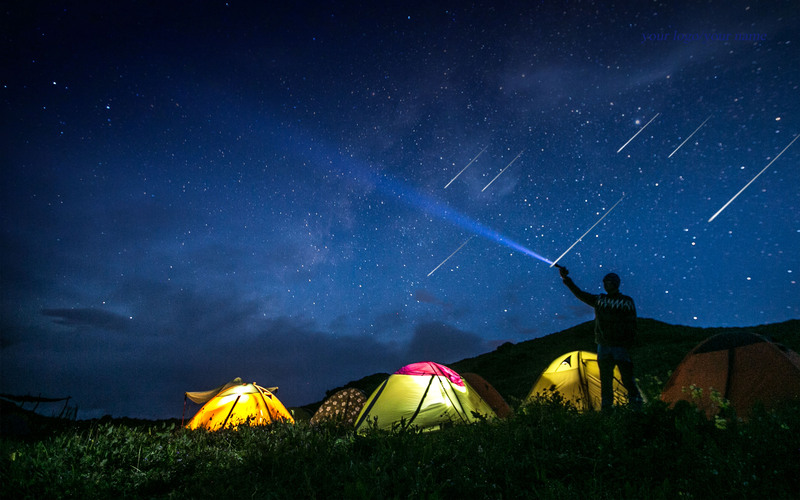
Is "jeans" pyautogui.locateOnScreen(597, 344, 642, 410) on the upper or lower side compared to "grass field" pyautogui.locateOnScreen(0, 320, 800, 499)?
upper

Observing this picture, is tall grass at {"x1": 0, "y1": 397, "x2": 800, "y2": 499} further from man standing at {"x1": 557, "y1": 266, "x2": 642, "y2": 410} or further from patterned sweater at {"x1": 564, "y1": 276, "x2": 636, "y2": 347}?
patterned sweater at {"x1": 564, "y1": 276, "x2": 636, "y2": 347}

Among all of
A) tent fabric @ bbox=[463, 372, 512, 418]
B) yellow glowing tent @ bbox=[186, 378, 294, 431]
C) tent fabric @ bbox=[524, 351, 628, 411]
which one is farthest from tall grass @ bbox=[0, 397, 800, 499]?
yellow glowing tent @ bbox=[186, 378, 294, 431]

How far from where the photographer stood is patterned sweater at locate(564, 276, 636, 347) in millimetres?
7117

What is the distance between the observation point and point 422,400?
29.6 ft

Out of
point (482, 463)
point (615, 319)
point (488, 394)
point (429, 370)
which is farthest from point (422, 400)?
point (482, 463)

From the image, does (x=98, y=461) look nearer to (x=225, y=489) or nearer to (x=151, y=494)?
(x=151, y=494)

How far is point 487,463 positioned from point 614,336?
4.54 metres

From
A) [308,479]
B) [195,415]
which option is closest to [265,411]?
[195,415]

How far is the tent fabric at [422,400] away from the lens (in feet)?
28.9

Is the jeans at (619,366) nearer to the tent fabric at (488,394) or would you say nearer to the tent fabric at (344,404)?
the tent fabric at (488,394)

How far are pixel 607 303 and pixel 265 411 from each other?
11896mm

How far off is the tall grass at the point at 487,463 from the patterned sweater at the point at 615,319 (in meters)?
2.10

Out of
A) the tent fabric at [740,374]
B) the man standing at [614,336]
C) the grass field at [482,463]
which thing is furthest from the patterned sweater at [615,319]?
the grass field at [482,463]

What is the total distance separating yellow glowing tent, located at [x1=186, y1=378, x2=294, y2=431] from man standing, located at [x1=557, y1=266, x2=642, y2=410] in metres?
10.1
